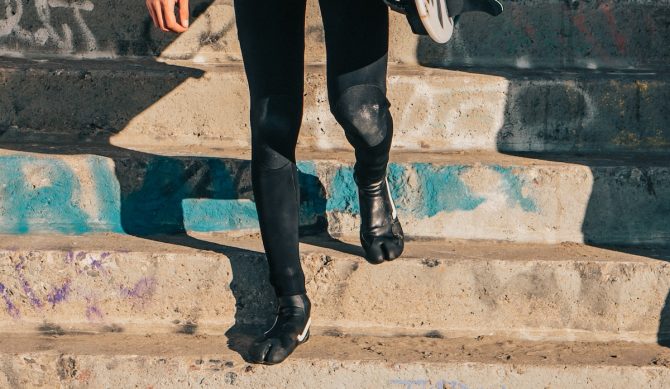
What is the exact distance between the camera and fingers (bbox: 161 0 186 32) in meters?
2.86

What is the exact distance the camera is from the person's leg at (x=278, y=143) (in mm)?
3035

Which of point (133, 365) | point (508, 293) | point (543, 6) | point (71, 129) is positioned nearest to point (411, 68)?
point (543, 6)

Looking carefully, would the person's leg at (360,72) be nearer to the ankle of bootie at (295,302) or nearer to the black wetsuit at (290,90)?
the black wetsuit at (290,90)

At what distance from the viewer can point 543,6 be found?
412 centimetres

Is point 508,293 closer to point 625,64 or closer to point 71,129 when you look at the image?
point 625,64

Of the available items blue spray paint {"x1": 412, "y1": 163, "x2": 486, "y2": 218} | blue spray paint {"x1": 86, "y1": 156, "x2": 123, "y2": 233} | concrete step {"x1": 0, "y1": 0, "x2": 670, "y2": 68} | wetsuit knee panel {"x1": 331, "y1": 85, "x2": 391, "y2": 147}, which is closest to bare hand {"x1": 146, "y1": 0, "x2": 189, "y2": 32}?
wetsuit knee panel {"x1": 331, "y1": 85, "x2": 391, "y2": 147}

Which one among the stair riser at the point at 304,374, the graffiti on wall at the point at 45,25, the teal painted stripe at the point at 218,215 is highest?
the graffiti on wall at the point at 45,25

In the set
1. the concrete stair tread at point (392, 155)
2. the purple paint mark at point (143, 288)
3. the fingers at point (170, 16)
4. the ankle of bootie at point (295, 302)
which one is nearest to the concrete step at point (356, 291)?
the purple paint mark at point (143, 288)

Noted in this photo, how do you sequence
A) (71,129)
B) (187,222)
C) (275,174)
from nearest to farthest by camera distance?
(275,174)
(187,222)
(71,129)

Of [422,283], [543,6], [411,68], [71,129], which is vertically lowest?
[422,283]

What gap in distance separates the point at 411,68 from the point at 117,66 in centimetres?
117

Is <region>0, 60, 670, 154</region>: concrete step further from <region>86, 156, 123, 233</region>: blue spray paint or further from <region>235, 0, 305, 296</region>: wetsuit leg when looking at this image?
<region>235, 0, 305, 296</region>: wetsuit leg

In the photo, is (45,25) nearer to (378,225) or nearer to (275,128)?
(275,128)

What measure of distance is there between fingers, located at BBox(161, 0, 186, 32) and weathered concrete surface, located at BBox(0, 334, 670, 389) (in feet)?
3.47
